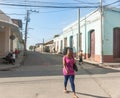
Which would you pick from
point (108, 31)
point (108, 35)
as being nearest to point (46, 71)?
point (108, 35)

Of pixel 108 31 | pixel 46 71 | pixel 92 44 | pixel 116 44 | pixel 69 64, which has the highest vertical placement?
pixel 108 31

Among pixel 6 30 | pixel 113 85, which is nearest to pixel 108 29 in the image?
pixel 6 30

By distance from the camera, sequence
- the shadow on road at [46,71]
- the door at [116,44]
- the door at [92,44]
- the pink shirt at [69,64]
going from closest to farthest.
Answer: the pink shirt at [69,64]
the shadow on road at [46,71]
the door at [116,44]
the door at [92,44]

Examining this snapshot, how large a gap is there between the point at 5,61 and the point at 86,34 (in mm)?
14667

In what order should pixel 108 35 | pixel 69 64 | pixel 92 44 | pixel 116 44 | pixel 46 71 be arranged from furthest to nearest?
1. pixel 92 44
2. pixel 116 44
3. pixel 108 35
4. pixel 46 71
5. pixel 69 64

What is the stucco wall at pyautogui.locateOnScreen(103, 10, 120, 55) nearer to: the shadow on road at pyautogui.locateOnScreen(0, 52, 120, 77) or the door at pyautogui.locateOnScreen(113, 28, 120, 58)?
the door at pyautogui.locateOnScreen(113, 28, 120, 58)

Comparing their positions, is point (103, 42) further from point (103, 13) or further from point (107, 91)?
point (107, 91)

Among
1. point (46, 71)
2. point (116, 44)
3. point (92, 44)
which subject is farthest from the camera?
point (92, 44)

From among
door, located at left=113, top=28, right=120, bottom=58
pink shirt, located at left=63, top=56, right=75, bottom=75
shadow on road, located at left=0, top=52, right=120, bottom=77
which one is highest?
door, located at left=113, top=28, right=120, bottom=58

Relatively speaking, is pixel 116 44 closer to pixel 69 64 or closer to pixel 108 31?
pixel 108 31

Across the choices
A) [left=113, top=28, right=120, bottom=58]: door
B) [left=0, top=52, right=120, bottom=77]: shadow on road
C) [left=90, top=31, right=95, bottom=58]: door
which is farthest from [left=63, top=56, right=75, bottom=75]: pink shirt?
[left=90, top=31, right=95, bottom=58]: door

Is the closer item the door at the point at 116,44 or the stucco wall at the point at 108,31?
the stucco wall at the point at 108,31

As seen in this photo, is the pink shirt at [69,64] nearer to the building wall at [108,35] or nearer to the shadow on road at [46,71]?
the shadow on road at [46,71]

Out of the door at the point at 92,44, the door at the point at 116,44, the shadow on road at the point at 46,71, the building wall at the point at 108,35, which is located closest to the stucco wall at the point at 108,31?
the building wall at the point at 108,35
